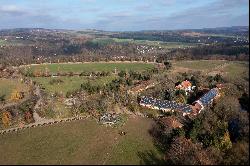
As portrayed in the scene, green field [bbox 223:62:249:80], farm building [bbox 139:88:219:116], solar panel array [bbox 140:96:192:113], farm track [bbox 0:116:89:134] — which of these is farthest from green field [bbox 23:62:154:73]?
farm track [bbox 0:116:89:134]

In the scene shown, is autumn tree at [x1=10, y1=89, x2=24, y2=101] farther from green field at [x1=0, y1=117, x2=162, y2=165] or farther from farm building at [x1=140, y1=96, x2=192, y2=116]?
farm building at [x1=140, y1=96, x2=192, y2=116]

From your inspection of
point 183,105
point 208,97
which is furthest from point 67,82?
point 208,97

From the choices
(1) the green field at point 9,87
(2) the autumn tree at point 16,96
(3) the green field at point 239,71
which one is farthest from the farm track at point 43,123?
(3) the green field at point 239,71

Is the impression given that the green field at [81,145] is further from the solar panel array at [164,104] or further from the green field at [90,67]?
the green field at [90,67]

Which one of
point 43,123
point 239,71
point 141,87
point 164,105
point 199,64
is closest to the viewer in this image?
point 43,123

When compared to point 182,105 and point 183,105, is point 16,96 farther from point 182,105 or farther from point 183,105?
point 183,105

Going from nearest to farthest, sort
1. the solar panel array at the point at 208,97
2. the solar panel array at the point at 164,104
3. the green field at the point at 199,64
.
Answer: the solar panel array at the point at 164,104 → the solar panel array at the point at 208,97 → the green field at the point at 199,64

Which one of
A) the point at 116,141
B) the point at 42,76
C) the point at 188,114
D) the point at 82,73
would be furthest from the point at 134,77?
the point at 116,141
